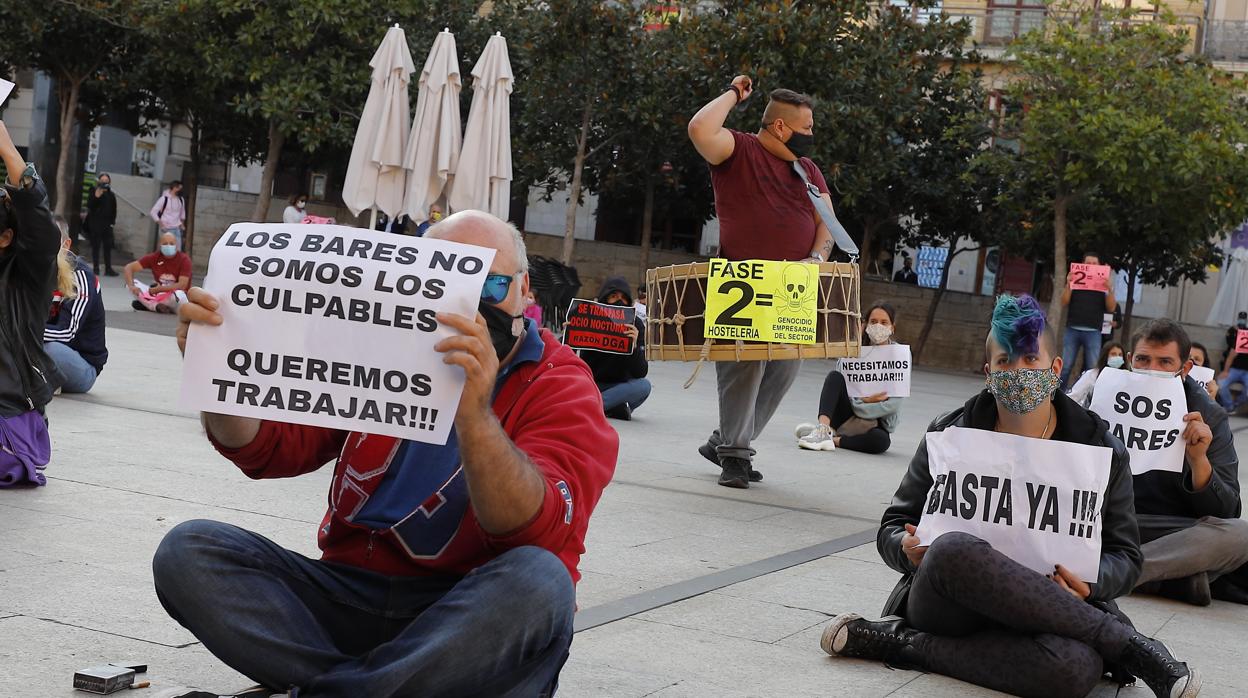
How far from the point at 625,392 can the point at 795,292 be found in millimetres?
4299

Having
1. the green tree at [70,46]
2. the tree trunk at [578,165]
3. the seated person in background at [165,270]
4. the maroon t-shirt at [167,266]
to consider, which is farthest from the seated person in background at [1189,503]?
the green tree at [70,46]

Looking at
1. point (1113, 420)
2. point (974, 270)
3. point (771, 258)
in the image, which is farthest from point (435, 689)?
point (974, 270)

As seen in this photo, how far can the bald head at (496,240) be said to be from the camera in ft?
9.94

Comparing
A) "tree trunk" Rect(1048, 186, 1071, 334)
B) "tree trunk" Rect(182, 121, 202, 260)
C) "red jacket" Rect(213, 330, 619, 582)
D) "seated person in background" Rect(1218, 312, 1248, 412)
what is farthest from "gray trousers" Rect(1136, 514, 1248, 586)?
"tree trunk" Rect(182, 121, 202, 260)

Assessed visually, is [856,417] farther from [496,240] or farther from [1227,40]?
[1227,40]

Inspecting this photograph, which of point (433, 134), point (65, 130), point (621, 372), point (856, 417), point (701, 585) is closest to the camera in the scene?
point (701, 585)

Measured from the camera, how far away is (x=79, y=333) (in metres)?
9.30

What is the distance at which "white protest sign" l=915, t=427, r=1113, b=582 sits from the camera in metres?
4.07

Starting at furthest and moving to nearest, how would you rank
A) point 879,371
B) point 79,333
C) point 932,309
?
point 932,309, point 879,371, point 79,333

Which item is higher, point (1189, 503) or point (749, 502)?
point (1189, 503)

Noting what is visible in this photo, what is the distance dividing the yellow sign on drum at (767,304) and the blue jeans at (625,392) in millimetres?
3874

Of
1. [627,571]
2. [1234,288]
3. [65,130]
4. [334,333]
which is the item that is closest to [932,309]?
[1234,288]

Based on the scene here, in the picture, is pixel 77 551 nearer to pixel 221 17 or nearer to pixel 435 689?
pixel 435 689

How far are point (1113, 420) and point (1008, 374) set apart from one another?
72.9 inches
